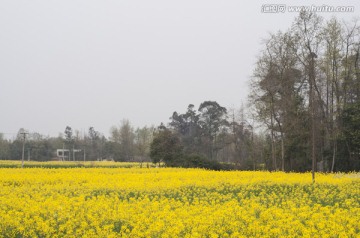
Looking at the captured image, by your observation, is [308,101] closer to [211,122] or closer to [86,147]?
[211,122]

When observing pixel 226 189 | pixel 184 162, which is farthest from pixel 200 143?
pixel 226 189

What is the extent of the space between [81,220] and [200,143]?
5675 centimetres

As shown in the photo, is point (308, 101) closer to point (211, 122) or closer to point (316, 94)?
point (316, 94)

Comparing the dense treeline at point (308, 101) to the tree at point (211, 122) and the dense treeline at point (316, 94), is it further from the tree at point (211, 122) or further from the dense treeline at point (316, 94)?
Result: the tree at point (211, 122)

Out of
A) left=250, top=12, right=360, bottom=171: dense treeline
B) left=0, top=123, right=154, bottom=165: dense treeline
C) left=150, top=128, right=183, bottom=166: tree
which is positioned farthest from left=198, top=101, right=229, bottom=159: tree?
left=250, top=12, right=360, bottom=171: dense treeline

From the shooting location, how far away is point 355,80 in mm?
37156

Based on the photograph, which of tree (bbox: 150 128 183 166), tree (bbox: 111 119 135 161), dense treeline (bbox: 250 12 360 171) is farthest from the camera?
tree (bbox: 111 119 135 161)

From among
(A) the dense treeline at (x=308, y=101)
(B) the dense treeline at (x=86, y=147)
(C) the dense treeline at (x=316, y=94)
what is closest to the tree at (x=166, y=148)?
(A) the dense treeline at (x=308, y=101)

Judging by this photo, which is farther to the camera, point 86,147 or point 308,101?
point 86,147

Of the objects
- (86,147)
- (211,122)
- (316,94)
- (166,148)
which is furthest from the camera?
(86,147)

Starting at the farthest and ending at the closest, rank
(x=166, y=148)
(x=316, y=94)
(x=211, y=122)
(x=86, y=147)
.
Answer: (x=86, y=147)
(x=211, y=122)
(x=166, y=148)
(x=316, y=94)

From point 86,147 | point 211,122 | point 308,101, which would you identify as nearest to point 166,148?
point 308,101

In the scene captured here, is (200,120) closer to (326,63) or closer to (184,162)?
(184,162)

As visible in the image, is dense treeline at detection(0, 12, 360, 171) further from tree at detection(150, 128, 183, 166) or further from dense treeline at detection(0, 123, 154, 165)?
dense treeline at detection(0, 123, 154, 165)
